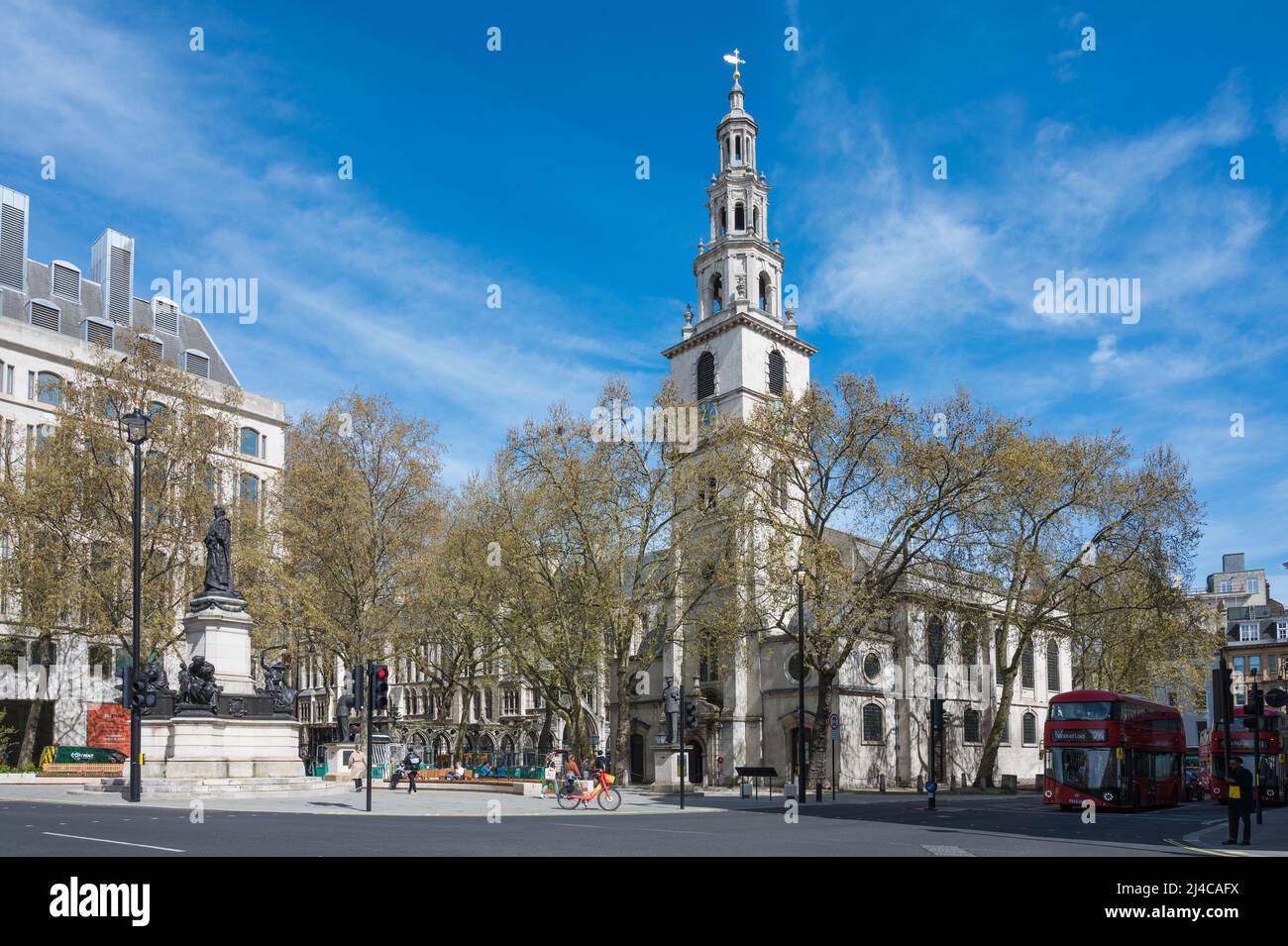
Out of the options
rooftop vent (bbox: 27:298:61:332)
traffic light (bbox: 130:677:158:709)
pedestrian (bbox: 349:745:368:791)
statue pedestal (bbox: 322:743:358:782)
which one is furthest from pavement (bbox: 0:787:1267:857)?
rooftop vent (bbox: 27:298:61:332)

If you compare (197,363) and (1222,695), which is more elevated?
(197,363)

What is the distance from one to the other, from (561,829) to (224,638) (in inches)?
646

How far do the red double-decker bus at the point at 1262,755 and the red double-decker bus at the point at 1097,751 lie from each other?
2425 millimetres

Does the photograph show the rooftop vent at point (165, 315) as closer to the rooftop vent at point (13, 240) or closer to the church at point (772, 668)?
the rooftop vent at point (13, 240)

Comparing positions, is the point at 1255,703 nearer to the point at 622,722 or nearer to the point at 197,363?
the point at 622,722

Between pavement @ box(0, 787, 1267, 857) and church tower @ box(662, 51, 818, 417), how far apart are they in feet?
101

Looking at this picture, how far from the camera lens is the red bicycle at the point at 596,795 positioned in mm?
28344

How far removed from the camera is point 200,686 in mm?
30359

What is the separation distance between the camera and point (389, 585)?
155 feet

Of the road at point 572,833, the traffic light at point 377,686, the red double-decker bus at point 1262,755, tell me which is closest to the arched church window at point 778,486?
the road at point 572,833

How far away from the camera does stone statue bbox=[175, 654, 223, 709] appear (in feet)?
99.5

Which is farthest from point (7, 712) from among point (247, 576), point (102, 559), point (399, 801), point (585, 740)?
point (399, 801)

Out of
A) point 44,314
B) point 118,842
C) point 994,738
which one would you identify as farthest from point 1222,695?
point 44,314
